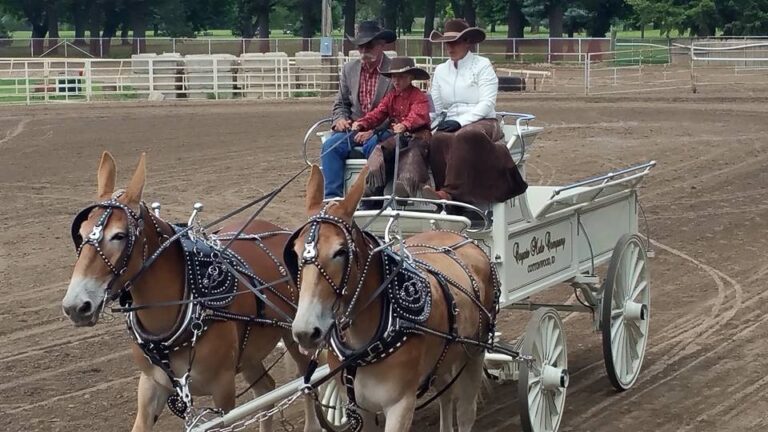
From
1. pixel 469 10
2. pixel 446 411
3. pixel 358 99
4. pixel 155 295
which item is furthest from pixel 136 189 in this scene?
pixel 469 10

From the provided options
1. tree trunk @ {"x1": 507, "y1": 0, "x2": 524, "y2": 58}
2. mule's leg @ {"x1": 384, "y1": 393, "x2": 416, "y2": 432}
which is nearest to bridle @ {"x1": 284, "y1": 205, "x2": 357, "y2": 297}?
mule's leg @ {"x1": 384, "y1": 393, "x2": 416, "y2": 432}

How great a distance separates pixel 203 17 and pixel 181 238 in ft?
233

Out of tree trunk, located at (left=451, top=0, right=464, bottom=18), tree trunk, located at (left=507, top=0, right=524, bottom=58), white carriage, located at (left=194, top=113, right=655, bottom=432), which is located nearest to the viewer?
white carriage, located at (left=194, top=113, right=655, bottom=432)

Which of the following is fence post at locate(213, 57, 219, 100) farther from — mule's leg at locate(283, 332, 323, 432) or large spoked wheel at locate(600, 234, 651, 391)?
mule's leg at locate(283, 332, 323, 432)

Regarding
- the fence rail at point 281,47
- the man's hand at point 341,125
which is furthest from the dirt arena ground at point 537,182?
the fence rail at point 281,47

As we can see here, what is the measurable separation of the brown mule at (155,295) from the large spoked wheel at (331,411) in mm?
589

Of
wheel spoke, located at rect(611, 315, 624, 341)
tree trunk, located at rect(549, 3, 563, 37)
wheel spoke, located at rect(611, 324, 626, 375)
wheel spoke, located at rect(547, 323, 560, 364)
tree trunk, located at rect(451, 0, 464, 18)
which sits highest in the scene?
tree trunk, located at rect(451, 0, 464, 18)

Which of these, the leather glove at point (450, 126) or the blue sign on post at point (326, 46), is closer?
the leather glove at point (450, 126)

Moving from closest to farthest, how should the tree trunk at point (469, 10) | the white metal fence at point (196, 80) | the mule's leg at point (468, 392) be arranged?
the mule's leg at point (468, 392) → the white metal fence at point (196, 80) → the tree trunk at point (469, 10)

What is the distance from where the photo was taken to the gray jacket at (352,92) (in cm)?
800

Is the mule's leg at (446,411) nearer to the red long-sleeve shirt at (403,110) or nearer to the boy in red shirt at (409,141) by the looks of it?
the boy in red shirt at (409,141)

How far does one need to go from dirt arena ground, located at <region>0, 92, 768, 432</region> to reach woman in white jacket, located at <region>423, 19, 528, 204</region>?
1543 mm

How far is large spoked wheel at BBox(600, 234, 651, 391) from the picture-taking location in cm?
818

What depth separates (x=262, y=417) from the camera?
237 inches
